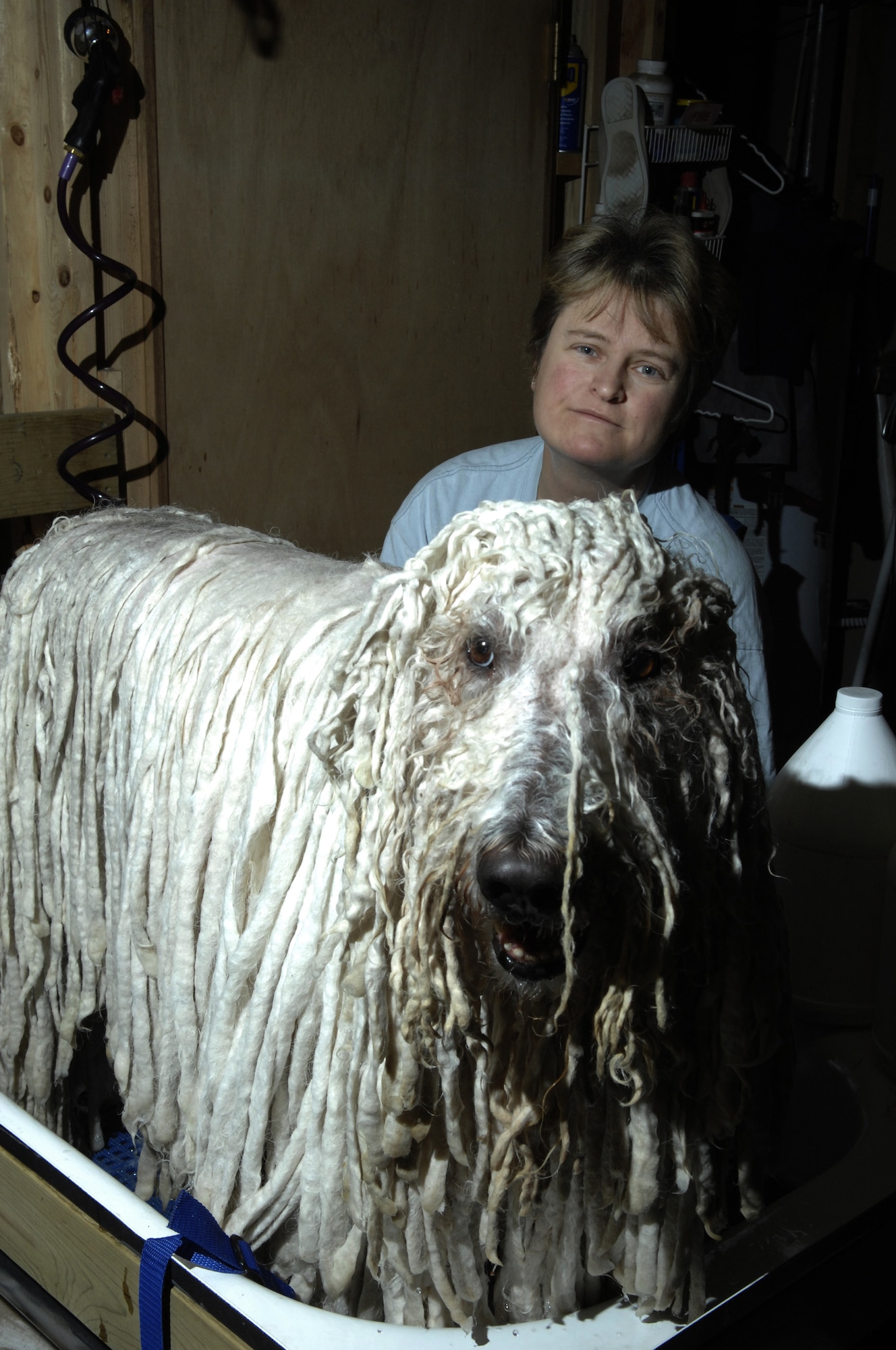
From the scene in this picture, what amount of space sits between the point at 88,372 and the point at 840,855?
1424mm

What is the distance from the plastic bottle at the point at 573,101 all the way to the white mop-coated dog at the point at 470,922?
1999 millimetres

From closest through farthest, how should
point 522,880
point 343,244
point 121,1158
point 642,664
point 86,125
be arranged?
point 522,880 → point 642,664 → point 121,1158 → point 86,125 → point 343,244

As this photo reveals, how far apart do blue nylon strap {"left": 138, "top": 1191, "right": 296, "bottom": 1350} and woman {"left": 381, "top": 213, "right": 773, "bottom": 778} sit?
82 centimetres

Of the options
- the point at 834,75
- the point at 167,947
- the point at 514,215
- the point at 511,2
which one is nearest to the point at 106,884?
the point at 167,947

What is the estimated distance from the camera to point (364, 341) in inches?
93.2

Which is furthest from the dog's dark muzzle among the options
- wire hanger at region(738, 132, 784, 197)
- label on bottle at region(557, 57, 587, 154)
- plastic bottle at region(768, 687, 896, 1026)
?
wire hanger at region(738, 132, 784, 197)

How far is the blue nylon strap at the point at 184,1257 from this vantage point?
0.74 metres

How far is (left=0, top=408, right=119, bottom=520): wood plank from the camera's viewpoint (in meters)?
1.74

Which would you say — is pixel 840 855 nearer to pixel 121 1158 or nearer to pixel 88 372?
pixel 121 1158

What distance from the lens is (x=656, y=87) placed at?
253 centimetres

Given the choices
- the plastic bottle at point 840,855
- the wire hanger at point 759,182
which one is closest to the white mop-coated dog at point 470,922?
the plastic bottle at point 840,855

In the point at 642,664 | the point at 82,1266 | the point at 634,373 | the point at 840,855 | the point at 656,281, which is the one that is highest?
the point at 656,281

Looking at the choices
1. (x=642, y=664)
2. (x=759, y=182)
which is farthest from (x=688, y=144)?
(x=642, y=664)

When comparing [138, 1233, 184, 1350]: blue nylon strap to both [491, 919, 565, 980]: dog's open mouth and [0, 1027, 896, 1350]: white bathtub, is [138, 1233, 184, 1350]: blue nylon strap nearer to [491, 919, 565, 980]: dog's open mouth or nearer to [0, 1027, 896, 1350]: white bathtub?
[0, 1027, 896, 1350]: white bathtub
